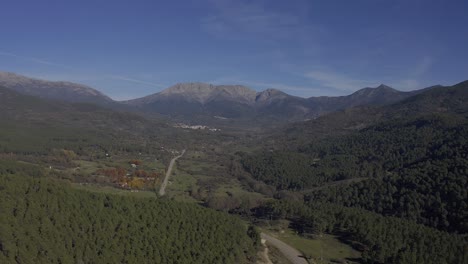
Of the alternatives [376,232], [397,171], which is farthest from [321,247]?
[397,171]

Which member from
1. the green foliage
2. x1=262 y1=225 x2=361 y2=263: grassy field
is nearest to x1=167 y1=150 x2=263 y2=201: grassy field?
the green foliage

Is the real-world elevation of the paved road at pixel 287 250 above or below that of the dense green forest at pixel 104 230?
below

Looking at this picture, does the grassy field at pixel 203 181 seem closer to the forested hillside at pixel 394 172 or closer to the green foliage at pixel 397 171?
the forested hillside at pixel 394 172

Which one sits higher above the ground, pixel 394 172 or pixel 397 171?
pixel 397 171

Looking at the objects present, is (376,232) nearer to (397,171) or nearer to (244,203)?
(244,203)

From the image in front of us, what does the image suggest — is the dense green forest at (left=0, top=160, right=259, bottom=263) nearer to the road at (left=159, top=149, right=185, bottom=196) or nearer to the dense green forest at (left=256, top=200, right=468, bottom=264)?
the dense green forest at (left=256, top=200, right=468, bottom=264)

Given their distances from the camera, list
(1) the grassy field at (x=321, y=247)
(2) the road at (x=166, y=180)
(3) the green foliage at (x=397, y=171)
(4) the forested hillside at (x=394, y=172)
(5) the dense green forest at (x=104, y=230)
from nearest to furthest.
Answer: (5) the dense green forest at (x=104, y=230)
(1) the grassy field at (x=321, y=247)
(3) the green foliage at (x=397, y=171)
(4) the forested hillside at (x=394, y=172)
(2) the road at (x=166, y=180)

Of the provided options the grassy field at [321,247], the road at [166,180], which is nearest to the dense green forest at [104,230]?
the grassy field at [321,247]
